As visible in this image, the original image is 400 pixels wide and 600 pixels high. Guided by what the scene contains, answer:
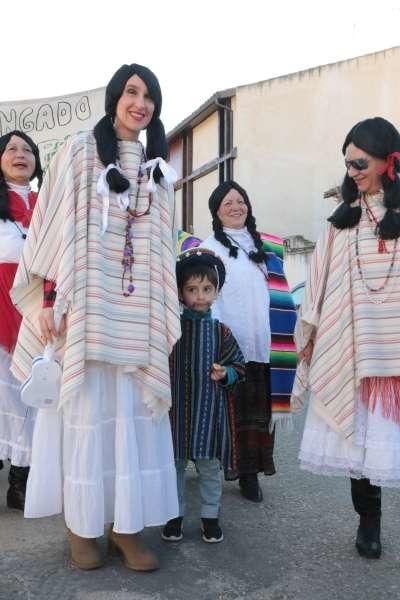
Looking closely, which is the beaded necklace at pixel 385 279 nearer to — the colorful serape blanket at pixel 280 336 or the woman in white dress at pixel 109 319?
the woman in white dress at pixel 109 319

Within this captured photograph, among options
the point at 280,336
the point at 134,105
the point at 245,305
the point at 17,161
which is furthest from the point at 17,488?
the point at 134,105

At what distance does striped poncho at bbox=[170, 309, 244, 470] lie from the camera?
2.94 metres

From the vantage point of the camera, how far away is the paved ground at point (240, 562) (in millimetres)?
2471

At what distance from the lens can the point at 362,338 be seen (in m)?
2.76

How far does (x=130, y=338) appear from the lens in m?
2.60

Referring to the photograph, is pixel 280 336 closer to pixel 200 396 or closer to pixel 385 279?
pixel 200 396

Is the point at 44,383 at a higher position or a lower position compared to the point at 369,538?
higher

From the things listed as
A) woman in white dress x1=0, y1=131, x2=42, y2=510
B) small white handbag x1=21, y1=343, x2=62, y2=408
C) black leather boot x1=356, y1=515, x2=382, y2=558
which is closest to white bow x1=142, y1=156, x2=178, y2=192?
small white handbag x1=21, y1=343, x2=62, y2=408

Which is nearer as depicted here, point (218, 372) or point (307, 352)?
point (218, 372)

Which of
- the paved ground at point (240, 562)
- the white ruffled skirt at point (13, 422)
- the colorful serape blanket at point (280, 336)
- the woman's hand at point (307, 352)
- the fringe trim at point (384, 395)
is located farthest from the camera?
the colorful serape blanket at point (280, 336)

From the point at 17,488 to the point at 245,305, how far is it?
1.62 meters

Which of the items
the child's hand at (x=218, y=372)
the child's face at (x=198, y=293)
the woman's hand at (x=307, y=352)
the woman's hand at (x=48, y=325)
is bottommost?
the child's hand at (x=218, y=372)

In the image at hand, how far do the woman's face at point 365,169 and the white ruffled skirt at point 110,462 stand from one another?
1355mm

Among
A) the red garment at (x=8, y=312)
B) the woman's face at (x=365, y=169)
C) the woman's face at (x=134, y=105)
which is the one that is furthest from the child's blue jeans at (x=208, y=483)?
the woman's face at (x=134, y=105)
